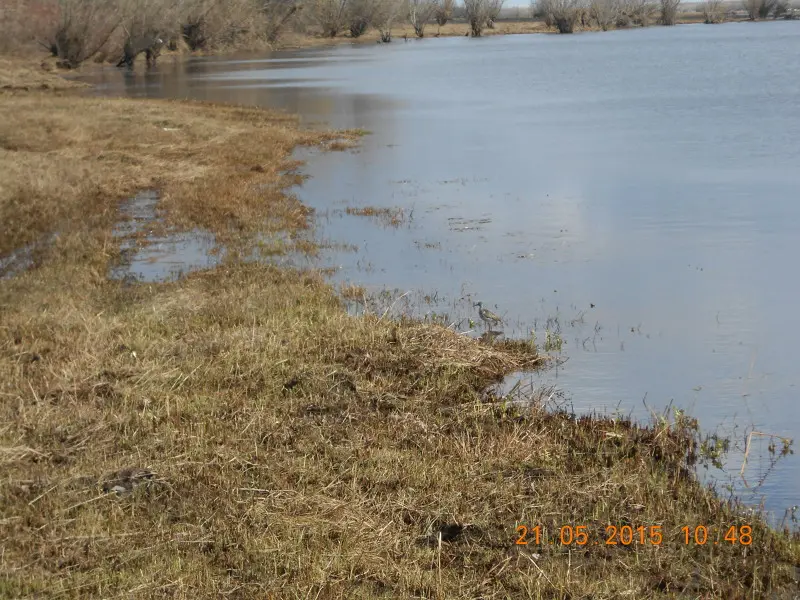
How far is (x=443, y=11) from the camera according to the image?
362 feet

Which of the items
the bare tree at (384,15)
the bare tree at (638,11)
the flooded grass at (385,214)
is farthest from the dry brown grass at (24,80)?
the bare tree at (638,11)

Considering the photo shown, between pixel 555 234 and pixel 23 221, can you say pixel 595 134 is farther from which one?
pixel 23 221

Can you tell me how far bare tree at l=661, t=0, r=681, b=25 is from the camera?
98.2 metres

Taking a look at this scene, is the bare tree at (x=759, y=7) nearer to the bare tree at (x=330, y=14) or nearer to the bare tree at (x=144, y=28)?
the bare tree at (x=330, y=14)

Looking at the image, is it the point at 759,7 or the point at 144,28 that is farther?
the point at 759,7

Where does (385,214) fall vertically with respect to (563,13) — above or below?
below

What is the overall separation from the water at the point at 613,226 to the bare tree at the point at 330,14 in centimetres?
6166

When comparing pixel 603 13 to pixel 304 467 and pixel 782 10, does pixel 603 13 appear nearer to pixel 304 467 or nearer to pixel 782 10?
pixel 782 10

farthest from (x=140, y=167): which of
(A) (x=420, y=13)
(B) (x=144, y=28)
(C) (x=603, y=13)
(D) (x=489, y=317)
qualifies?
(A) (x=420, y=13)

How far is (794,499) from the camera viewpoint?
256 inches

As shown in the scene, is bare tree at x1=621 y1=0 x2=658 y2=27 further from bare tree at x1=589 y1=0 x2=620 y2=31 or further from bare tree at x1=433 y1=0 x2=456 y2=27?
bare tree at x1=433 y1=0 x2=456 y2=27

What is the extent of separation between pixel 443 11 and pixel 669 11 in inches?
1027

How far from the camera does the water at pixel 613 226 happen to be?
8859 mm
